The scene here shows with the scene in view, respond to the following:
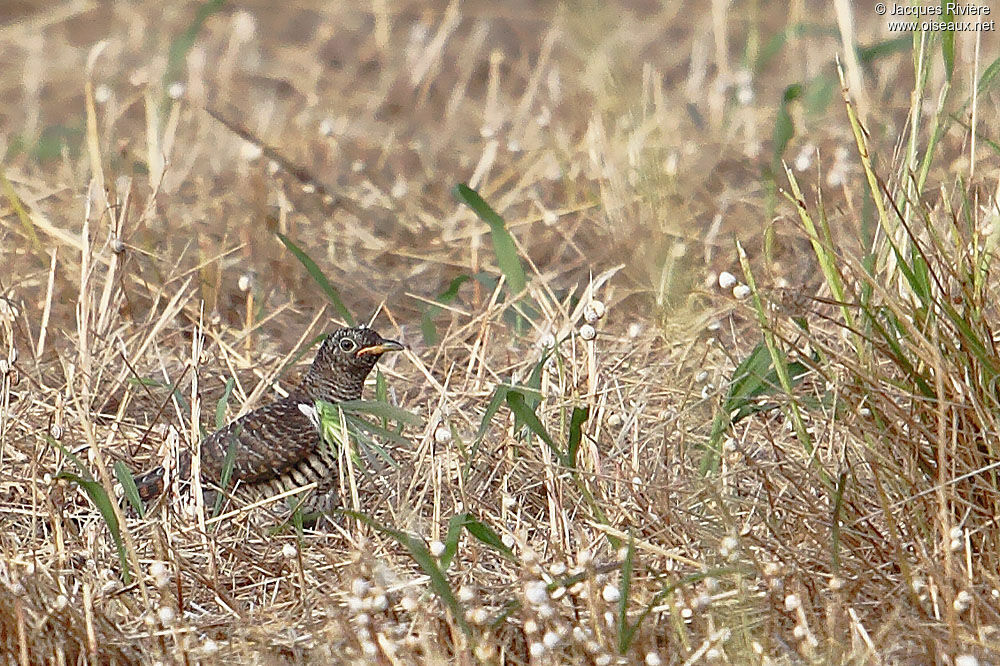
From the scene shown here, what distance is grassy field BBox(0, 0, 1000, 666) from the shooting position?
281 cm

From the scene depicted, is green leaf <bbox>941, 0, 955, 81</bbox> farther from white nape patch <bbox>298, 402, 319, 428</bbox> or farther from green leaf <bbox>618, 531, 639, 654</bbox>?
white nape patch <bbox>298, 402, 319, 428</bbox>

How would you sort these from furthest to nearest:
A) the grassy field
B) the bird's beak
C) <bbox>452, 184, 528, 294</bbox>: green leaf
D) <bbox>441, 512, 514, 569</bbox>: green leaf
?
the bird's beak
<bbox>452, 184, 528, 294</bbox>: green leaf
<bbox>441, 512, 514, 569</bbox>: green leaf
the grassy field

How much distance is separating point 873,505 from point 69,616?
68.2 inches

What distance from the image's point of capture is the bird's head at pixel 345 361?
13.1 ft

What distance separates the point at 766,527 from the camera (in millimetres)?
3123

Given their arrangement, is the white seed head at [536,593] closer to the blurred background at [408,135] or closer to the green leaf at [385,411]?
the green leaf at [385,411]

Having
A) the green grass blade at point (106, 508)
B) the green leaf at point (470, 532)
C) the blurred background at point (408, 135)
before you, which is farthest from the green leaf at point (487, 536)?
the blurred background at point (408, 135)

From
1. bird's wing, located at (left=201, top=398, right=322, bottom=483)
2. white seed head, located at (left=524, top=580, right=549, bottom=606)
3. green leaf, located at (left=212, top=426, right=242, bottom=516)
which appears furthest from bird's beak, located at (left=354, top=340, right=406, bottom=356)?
white seed head, located at (left=524, top=580, right=549, bottom=606)

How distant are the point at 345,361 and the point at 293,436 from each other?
11.6 inches

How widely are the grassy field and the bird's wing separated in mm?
112

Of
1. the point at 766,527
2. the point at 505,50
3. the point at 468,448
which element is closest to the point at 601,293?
the point at 468,448

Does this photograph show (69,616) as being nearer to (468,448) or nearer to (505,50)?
(468,448)

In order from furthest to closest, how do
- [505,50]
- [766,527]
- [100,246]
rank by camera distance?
[505,50] → [100,246] → [766,527]

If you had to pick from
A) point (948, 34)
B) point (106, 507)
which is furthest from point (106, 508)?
point (948, 34)
